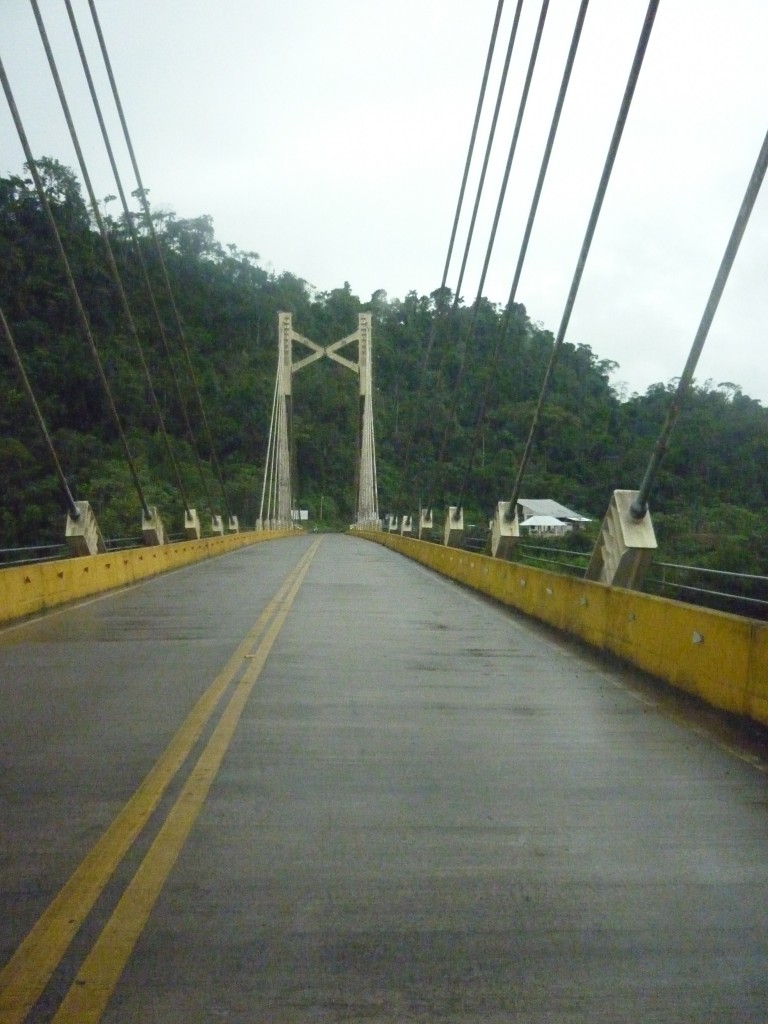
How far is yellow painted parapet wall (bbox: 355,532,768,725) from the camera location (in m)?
8.91

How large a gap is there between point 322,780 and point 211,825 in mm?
1131

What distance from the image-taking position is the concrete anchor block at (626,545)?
47.1 feet

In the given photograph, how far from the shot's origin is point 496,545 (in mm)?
23672

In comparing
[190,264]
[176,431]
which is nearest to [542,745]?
[176,431]

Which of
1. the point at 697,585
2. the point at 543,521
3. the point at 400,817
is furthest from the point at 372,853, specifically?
the point at 543,521

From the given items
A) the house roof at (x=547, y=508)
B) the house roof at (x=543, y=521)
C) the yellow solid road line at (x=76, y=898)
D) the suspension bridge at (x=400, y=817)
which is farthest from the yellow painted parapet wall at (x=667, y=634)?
the house roof at (x=547, y=508)

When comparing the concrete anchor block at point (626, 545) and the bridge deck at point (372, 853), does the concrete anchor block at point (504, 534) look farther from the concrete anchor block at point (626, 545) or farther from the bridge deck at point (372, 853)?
the bridge deck at point (372, 853)

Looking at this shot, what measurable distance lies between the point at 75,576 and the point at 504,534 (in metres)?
7.56

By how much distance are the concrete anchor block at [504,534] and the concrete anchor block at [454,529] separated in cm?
909

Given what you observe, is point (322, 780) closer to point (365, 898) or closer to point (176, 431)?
point (365, 898)

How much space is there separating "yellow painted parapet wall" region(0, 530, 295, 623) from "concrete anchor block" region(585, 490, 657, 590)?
308 inches

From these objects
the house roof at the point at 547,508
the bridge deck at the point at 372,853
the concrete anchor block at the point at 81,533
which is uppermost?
the house roof at the point at 547,508

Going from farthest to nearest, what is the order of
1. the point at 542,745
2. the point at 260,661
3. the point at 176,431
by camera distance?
the point at 176,431 < the point at 260,661 < the point at 542,745

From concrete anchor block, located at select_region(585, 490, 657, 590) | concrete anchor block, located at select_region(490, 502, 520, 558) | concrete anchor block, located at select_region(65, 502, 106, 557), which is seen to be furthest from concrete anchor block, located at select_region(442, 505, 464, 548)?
concrete anchor block, located at select_region(585, 490, 657, 590)
